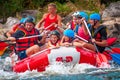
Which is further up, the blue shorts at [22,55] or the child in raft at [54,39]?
the child in raft at [54,39]

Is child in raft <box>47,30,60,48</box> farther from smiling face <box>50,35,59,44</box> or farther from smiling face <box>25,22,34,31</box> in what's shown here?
smiling face <box>25,22,34,31</box>

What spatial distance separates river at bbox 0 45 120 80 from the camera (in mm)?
9484

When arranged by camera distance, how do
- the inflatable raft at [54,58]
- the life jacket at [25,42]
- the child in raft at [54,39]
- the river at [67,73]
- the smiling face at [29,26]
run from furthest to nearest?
the life jacket at [25,42] → the smiling face at [29,26] → the child in raft at [54,39] → the inflatable raft at [54,58] → the river at [67,73]

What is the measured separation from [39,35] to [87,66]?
4.94 ft

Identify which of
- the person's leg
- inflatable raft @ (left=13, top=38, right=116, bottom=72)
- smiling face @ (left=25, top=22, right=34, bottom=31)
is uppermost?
smiling face @ (left=25, top=22, right=34, bottom=31)

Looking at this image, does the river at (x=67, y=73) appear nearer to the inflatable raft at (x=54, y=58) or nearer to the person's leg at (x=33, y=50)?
the inflatable raft at (x=54, y=58)

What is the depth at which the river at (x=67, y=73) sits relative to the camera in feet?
31.1

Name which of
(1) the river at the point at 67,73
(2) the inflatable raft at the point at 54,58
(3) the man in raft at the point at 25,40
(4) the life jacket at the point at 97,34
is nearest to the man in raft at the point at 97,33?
(4) the life jacket at the point at 97,34

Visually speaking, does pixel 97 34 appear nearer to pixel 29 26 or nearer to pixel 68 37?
pixel 68 37

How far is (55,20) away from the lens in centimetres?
1248

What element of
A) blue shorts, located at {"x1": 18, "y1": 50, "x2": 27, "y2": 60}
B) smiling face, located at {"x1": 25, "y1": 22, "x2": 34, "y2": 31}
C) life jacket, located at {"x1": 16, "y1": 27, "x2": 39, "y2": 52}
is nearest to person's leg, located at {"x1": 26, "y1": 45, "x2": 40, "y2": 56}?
blue shorts, located at {"x1": 18, "y1": 50, "x2": 27, "y2": 60}

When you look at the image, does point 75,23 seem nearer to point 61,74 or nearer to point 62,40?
point 62,40

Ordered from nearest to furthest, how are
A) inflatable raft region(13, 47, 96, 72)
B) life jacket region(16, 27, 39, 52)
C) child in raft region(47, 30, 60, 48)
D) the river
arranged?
the river
inflatable raft region(13, 47, 96, 72)
child in raft region(47, 30, 60, 48)
life jacket region(16, 27, 39, 52)

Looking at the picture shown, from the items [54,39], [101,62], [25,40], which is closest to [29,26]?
[25,40]
